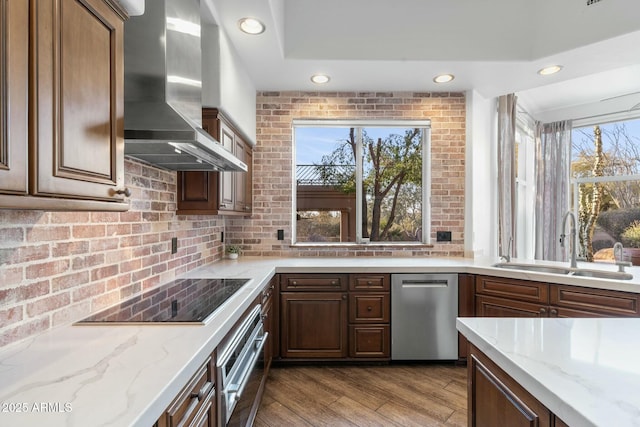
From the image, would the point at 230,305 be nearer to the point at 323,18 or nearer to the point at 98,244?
the point at 98,244

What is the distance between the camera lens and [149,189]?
1814 mm

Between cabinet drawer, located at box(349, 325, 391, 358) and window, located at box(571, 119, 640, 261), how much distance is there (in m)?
3.64

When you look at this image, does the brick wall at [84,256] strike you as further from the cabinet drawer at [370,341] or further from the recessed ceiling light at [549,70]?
the recessed ceiling light at [549,70]

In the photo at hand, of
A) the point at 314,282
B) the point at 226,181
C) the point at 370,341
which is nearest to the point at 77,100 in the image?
the point at 226,181

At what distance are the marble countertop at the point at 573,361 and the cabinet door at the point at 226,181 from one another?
1.65 m

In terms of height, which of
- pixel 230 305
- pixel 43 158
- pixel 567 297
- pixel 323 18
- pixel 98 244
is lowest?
pixel 567 297

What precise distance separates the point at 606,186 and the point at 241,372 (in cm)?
525

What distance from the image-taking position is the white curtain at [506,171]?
138 inches

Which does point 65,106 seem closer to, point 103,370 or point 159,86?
point 159,86

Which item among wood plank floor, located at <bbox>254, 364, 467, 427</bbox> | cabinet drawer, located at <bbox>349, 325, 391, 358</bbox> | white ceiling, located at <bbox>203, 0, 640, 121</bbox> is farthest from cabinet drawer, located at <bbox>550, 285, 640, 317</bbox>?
white ceiling, located at <bbox>203, 0, 640, 121</bbox>

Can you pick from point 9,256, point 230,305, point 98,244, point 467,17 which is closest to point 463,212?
point 467,17

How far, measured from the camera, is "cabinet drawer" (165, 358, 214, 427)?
0.84 m

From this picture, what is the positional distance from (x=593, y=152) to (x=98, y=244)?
5.75 m

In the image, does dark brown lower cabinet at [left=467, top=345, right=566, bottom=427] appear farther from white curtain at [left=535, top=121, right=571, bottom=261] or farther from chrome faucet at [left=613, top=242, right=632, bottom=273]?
white curtain at [left=535, top=121, right=571, bottom=261]
